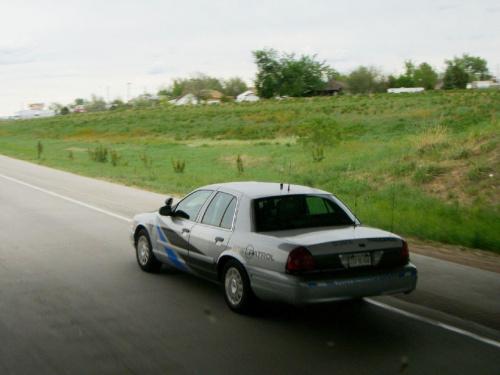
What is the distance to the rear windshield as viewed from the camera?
23.6 ft

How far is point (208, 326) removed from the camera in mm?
6676

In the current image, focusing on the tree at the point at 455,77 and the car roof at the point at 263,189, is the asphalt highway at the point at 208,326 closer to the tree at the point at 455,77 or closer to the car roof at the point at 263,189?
the car roof at the point at 263,189

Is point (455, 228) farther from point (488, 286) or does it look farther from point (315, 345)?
point (315, 345)

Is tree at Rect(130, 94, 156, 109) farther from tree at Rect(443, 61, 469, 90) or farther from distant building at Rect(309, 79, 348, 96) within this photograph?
tree at Rect(443, 61, 469, 90)

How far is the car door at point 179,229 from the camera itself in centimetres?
825

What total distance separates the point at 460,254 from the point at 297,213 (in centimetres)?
450

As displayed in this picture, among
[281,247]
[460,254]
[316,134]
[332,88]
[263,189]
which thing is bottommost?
[460,254]

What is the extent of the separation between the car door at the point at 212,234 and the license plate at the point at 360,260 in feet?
4.78

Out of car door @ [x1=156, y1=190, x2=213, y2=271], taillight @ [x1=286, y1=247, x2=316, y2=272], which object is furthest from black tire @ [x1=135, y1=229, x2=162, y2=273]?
taillight @ [x1=286, y1=247, x2=316, y2=272]

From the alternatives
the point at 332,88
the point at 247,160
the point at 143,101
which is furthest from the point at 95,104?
the point at 247,160

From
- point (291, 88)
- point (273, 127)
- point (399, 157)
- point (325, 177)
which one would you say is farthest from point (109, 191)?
→ point (291, 88)

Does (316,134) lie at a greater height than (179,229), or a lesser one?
lesser

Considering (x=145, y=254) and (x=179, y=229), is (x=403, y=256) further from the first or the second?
(x=145, y=254)

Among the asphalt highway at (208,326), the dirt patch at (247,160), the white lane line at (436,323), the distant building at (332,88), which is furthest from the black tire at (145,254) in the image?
the distant building at (332,88)
